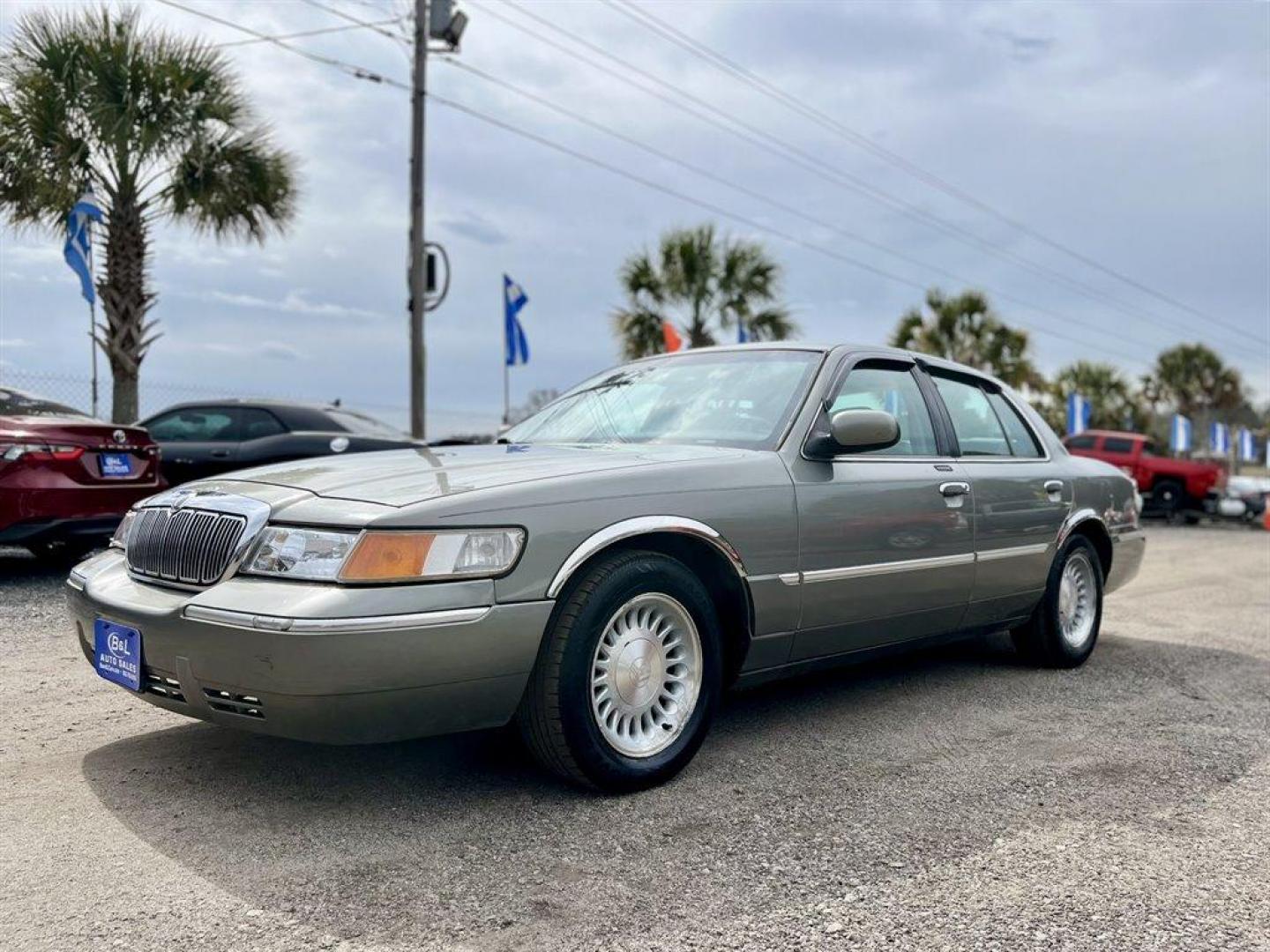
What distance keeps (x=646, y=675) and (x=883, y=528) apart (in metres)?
1.24

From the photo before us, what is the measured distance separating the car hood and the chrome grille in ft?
0.75

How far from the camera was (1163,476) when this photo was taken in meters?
22.7

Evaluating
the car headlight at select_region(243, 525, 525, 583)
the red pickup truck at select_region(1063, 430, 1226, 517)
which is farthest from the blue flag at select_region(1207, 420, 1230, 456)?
the car headlight at select_region(243, 525, 525, 583)

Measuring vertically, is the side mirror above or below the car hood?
above

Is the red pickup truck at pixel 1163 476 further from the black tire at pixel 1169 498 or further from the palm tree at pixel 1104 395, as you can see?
the palm tree at pixel 1104 395

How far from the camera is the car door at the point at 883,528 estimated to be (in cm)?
384

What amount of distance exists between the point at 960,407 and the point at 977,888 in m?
2.74

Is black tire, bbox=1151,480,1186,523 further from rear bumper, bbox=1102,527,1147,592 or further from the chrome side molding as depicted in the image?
the chrome side molding

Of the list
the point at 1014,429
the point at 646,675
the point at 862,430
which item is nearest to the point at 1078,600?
the point at 1014,429

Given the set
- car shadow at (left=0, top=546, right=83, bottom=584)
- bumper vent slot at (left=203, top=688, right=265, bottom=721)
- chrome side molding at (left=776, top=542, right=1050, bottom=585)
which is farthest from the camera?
car shadow at (left=0, top=546, right=83, bottom=584)

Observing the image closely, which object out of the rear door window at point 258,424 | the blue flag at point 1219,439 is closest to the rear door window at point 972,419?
→ the rear door window at point 258,424

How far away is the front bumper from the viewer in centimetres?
278

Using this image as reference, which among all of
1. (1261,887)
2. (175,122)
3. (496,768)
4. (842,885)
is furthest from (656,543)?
(175,122)

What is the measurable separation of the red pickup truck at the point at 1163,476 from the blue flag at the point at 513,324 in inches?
448
